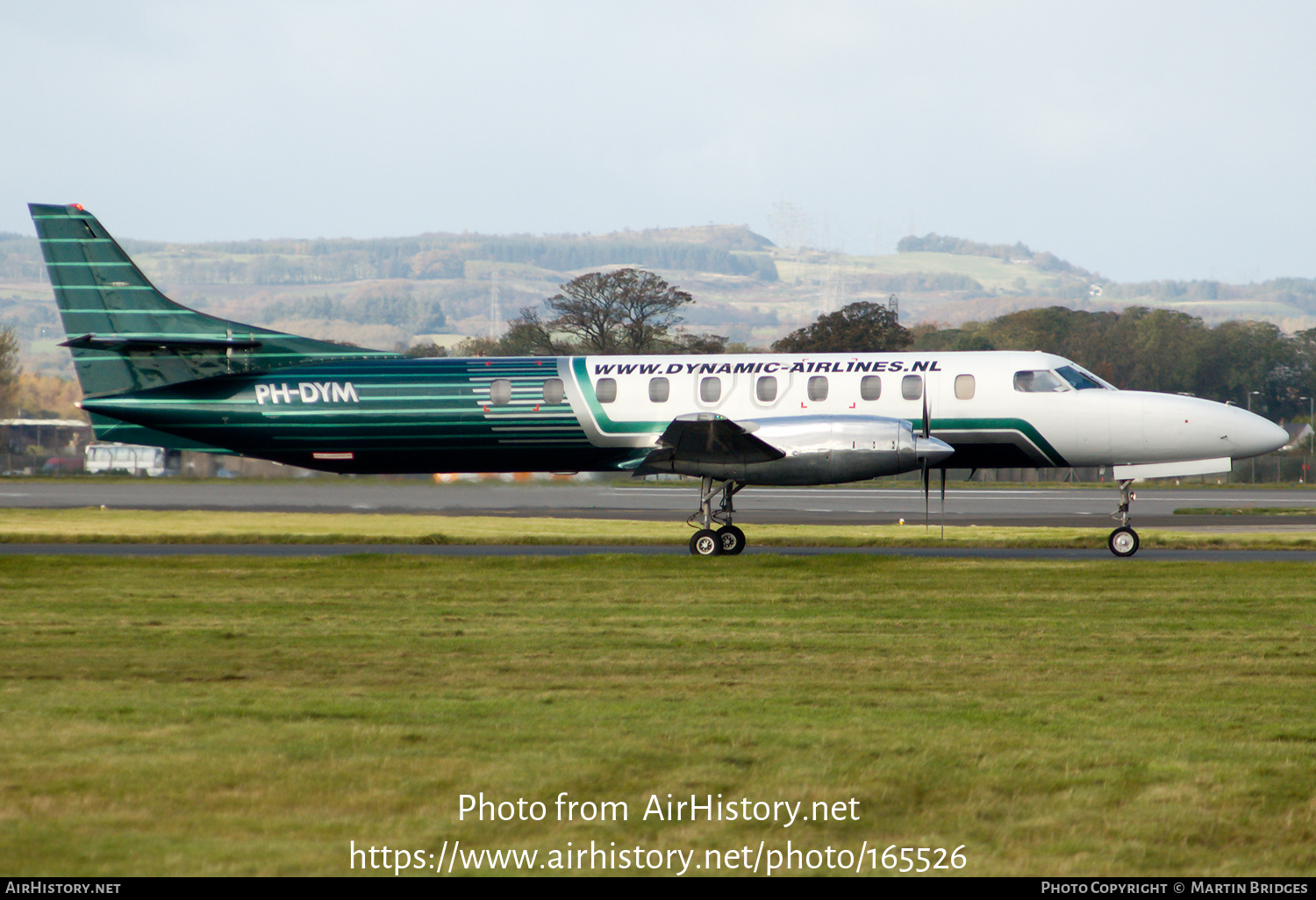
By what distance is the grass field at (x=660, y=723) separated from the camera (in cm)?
566

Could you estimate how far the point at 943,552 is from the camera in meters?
22.7

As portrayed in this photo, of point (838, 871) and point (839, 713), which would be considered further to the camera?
point (839, 713)

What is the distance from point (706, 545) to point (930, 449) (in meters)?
4.52

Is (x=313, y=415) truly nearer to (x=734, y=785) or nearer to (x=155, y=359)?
(x=155, y=359)

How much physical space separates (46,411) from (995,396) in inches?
4944

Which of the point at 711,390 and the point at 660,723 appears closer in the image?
the point at 660,723

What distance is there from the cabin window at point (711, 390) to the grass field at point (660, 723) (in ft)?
20.8

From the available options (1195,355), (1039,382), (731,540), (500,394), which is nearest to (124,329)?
(500,394)

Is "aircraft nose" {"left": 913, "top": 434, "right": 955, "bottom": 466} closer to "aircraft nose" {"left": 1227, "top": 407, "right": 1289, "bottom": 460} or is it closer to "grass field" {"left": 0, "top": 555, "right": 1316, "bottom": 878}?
"grass field" {"left": 0, "top": 555, "right": 1316, "bottom": 878}

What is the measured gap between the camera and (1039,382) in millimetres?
21547

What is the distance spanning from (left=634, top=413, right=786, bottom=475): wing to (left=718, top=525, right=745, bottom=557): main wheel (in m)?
1.40

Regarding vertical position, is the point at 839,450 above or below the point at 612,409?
below

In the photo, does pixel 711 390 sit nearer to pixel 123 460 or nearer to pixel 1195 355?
pixel 123 460
